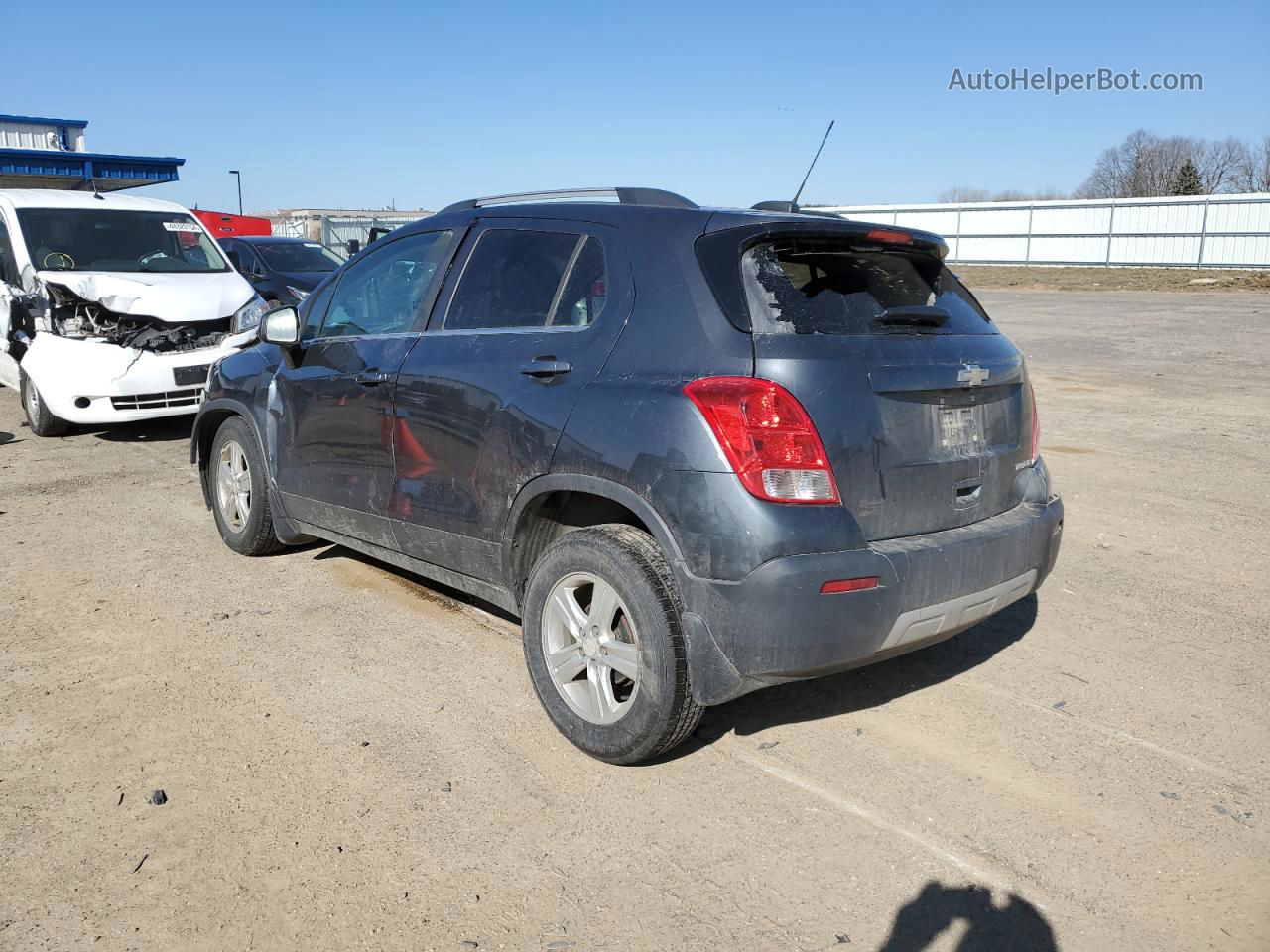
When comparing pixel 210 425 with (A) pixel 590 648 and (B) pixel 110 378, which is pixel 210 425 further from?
(A) pixel 590 648

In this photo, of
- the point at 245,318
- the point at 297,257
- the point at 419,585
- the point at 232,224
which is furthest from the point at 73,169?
the point at 232,224

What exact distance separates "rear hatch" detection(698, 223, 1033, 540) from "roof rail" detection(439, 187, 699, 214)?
0.50 metres

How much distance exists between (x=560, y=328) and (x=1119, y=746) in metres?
2.45

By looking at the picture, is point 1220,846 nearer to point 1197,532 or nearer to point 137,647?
point 1197,532

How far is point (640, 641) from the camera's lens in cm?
331

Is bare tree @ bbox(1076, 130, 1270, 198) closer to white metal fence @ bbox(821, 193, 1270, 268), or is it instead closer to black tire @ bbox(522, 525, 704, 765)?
white metal fence @ bbox(821, 193, 1270, 268)

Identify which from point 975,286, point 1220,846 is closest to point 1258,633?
point 1220,846

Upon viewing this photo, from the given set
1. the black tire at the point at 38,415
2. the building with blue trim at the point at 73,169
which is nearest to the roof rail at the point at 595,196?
the black tire at the point at 38,415

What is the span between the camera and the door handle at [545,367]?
12.0ft

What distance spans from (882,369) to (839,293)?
0.33 metres

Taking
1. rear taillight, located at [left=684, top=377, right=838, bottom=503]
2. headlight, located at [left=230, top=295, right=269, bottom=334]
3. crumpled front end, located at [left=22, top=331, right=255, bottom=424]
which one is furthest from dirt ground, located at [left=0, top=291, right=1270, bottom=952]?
headlight, located at [left=230, top=295, right=269, bottom=334]

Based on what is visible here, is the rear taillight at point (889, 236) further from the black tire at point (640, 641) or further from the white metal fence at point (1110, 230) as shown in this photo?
the white metal fence at point (1110, 230)

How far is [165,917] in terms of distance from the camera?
9.04 feet

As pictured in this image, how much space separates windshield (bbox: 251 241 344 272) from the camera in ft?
48.3
